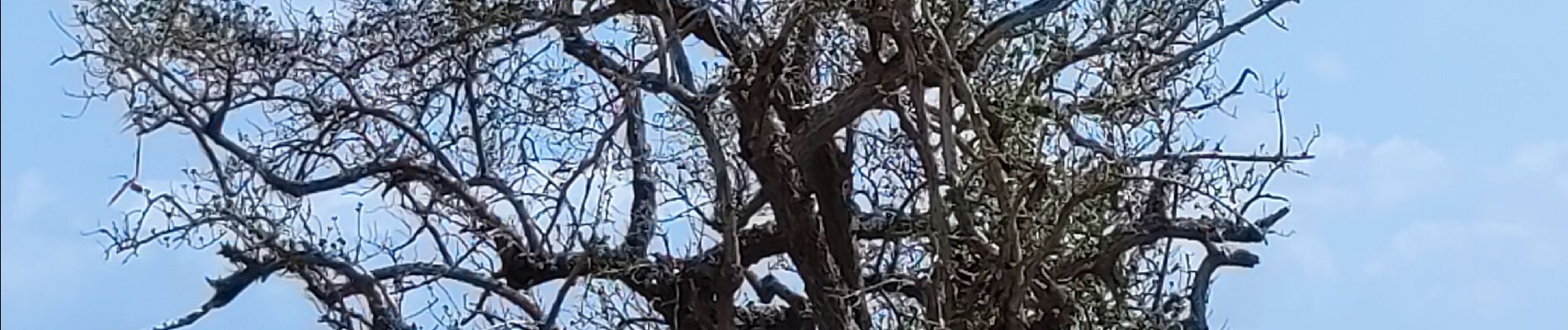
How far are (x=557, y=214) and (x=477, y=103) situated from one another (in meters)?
0.21

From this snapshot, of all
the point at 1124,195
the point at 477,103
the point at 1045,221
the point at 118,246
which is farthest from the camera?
the point at 477,103

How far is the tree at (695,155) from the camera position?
1753 millimetres

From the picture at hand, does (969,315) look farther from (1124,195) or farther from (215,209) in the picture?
(215,209)

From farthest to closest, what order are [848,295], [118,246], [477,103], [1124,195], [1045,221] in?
[477,103]
[118,246]
[848,295]
[1124,195]
[1045,221]

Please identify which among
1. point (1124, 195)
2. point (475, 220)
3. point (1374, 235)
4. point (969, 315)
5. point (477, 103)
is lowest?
point (969, 315)

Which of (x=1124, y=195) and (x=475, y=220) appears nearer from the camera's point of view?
(x=1124, y=195)

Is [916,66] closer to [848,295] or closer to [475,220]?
[848,295]

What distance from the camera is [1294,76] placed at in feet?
6.98

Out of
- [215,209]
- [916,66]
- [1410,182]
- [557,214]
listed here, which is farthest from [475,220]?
[1410,182]

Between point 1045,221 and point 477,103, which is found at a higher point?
point 477,103

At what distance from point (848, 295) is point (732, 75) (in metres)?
0.32

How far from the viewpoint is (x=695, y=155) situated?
237 centimetres

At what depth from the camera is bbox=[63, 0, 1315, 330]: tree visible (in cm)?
175

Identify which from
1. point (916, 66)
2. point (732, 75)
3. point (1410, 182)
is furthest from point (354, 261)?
point (1410, 182)
